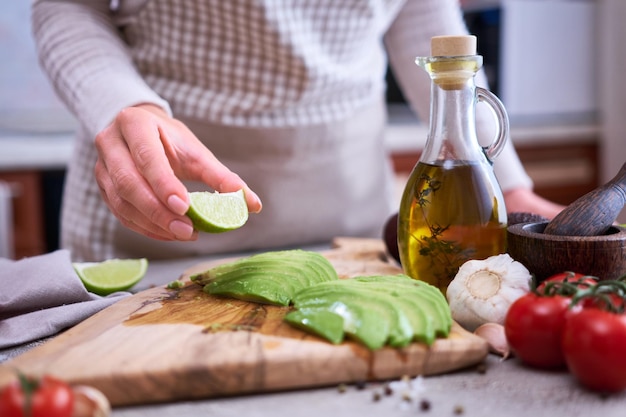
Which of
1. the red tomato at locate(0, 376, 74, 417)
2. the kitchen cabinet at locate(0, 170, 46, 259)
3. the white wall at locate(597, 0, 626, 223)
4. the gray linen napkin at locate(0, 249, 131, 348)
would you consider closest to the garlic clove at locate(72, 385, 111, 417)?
the red tomato at locate(0, 376, 74, 417)

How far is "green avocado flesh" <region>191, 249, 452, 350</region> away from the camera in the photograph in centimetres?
88

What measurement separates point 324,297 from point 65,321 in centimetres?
→ 40

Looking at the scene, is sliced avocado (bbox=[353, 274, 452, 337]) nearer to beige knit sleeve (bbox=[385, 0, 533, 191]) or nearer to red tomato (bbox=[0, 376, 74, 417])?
red tomato (bbox=[0, 376, 74, 417])

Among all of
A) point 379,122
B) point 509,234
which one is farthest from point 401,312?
point 379,122

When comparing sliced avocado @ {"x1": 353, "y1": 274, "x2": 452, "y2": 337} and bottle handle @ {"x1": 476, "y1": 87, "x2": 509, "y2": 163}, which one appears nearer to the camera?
sliced avocado @ {"x1": 353, "y1": 274, "x2": 452, "y2": 337}

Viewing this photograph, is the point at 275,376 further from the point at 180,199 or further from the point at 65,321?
the point at 65,321

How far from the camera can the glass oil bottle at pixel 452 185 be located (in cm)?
107

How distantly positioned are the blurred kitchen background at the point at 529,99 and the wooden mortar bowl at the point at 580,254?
219 centimetres

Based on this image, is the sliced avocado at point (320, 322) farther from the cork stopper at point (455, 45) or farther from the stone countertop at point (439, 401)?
the cork stopper at point (455, 45)

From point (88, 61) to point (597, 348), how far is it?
1108mm

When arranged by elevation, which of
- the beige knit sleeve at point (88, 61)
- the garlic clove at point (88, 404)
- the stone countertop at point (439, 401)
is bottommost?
the stone countertop at point (439, 401)

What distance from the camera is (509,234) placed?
42.6 inches

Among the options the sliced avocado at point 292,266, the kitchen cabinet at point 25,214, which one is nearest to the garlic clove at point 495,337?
the sliced avocado at point 292,266

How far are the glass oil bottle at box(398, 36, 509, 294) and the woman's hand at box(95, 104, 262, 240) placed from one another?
9.7 inches
